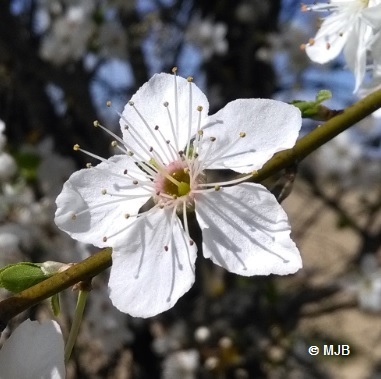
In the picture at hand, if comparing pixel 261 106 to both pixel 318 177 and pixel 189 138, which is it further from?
pixel 318 177

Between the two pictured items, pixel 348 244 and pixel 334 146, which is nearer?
pixel 334 146

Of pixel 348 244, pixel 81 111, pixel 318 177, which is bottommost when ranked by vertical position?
pixel 348 244

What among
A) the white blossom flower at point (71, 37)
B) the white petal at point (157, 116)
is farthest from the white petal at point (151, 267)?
the white blossom flower at point (71, 37)

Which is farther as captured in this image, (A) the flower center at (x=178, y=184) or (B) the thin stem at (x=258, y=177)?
(A) the flower center at (x=178, y=184)

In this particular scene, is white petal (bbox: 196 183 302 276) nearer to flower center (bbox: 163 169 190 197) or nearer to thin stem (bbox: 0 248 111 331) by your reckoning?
flower center (bbox: 163 169 190 197)

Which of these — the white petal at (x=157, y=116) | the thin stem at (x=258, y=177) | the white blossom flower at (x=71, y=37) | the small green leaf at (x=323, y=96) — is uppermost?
the white petal at (x=157, y=116)

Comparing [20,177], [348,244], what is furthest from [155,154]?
[348,244]

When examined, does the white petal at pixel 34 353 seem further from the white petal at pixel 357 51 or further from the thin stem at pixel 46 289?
the white petal at pixel 357 51
